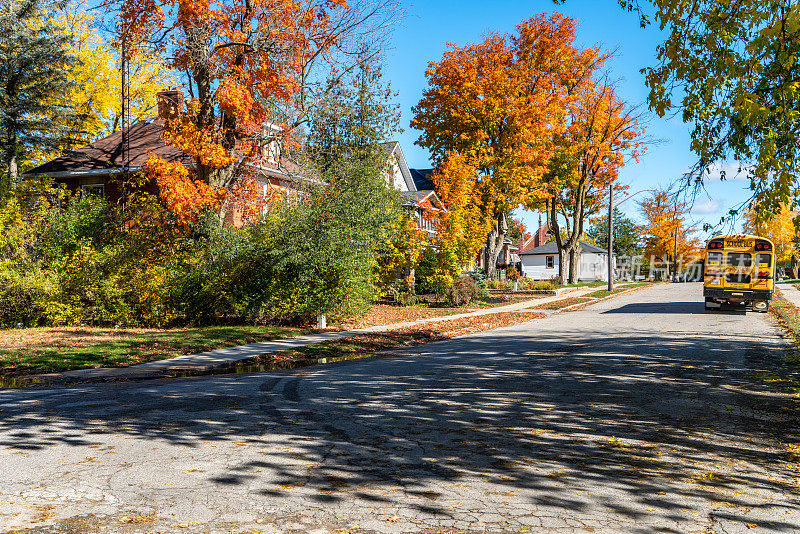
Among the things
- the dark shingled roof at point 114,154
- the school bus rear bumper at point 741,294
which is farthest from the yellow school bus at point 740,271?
the dark shingled roof at point 114,154

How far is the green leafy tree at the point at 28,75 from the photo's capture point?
29.0 meters

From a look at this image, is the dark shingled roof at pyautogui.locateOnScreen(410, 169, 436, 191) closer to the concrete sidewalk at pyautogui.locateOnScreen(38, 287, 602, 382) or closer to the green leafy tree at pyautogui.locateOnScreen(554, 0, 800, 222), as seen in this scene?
the concrete sidewalk at pyautogui.locateOnScreen(38, 287, 602, 382)

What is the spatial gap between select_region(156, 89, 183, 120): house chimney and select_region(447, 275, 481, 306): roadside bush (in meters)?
14.3

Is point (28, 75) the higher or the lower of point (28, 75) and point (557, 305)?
the higher

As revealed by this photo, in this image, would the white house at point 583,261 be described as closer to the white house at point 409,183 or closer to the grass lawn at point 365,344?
the white house at point 409,183

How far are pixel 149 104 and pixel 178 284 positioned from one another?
3286cm

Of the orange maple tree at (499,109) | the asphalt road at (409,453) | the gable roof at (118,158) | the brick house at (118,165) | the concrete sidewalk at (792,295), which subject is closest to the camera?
the asphalt road at (409,453)

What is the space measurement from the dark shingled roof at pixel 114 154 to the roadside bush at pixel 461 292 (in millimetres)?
13735

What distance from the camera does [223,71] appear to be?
2055 centimetres

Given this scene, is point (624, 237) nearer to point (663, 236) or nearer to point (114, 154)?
point (663, 236)

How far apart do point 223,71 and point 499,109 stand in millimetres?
20244

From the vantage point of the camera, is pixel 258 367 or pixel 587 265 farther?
pixel 587 265

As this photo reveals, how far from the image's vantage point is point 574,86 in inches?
1689

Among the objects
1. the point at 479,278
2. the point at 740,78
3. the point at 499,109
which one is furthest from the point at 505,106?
the point at 740,78
